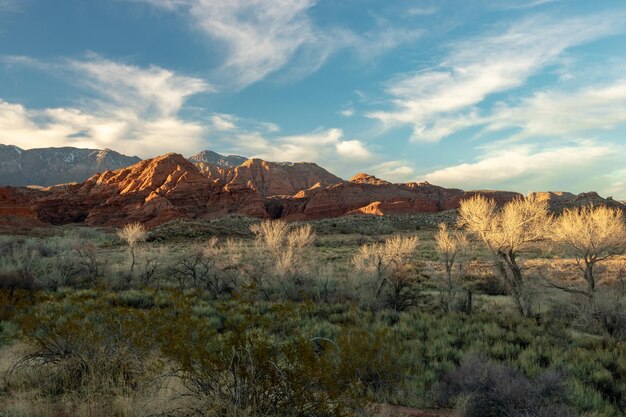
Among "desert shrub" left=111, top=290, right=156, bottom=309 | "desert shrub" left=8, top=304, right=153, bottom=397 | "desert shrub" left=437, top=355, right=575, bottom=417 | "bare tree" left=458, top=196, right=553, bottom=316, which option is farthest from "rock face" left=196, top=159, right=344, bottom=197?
"desert shrub" left=8, top=304, right=153, bottom=397

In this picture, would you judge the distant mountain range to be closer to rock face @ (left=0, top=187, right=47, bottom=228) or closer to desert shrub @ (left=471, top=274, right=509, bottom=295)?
rock face @ (left=0, top=187, right=47, bottom=228)

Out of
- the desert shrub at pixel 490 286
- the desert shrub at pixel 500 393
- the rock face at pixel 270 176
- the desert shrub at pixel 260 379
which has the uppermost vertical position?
the rock face at pixel 270 176

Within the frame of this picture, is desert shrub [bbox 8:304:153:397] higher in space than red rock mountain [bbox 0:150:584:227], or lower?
lower

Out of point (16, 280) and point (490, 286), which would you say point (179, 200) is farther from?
point (490, 286)

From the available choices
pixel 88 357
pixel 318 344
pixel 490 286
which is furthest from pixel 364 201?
pixel 88 357

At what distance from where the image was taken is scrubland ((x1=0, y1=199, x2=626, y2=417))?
479 cm

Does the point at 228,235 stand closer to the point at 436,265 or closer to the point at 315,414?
the point at 436,265

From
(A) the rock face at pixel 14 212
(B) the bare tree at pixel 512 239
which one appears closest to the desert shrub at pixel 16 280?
(B) the bare tree at pixel 512 239

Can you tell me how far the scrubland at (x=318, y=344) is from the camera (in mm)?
4793

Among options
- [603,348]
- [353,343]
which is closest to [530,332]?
[603,348]

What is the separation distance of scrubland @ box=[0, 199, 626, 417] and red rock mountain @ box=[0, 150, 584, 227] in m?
53.7

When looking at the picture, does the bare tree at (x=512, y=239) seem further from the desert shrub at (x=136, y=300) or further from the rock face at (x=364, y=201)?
the rock face at (x=364, y=201)

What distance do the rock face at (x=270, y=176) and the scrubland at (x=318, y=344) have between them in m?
121

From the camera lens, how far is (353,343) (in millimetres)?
7574
